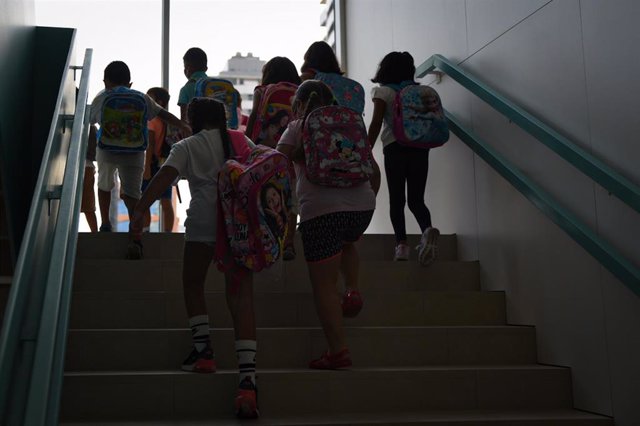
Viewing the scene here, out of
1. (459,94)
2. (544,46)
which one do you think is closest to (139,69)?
(459,94)

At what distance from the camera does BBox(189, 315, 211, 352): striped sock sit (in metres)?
3.59

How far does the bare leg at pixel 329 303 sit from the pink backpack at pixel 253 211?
0.42 m

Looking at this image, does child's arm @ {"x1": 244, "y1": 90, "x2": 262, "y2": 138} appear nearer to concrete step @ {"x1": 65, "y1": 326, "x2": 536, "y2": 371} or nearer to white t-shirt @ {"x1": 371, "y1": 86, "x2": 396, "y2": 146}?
white t-shirt @ {"x1": 371, "y1": 86, "x2": 396, "y2": 146}

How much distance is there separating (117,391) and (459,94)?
10.9 feet

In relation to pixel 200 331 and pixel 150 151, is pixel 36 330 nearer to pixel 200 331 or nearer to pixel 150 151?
pixel 200 331

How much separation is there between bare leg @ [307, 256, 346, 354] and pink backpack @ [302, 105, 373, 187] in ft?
1.34

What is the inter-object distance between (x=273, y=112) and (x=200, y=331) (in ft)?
6.08

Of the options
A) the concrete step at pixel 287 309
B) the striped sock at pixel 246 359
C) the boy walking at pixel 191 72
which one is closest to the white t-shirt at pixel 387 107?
the concrete step at pixel 287 309

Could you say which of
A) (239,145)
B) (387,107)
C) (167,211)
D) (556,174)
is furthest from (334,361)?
(167,211)

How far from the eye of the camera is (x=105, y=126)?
547 centimetres

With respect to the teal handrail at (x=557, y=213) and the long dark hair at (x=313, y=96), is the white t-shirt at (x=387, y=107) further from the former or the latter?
the long dark hair at (x=313, y=96)

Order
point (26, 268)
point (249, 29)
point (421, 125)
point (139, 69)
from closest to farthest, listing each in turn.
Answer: point (26, 268)
point (421, 125)
point (139, 69)
point (249, 29)

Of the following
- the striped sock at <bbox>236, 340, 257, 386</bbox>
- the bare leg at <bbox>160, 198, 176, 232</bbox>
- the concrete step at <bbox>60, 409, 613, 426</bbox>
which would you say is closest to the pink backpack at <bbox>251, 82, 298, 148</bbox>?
the bare leg at <bbox>160, 198, 176, 232</bbox>

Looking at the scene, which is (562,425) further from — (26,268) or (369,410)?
(26,268)
